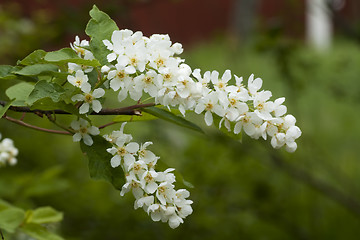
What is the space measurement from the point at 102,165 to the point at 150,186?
121 millimetres

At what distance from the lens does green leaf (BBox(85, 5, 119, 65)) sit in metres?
1.10

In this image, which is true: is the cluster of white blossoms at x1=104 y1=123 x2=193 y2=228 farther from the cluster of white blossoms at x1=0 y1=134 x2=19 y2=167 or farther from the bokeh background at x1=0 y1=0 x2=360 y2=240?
the bokeh background at x1=0 y1=0 x2=360 y2=240

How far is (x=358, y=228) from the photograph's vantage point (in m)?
3.59

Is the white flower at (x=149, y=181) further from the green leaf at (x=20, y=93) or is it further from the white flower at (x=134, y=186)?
the green leaf at (x=20, y=93)

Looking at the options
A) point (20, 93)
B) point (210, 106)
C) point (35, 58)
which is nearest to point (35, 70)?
point (35, 58)

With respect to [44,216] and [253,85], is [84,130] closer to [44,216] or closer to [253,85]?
[253,85]

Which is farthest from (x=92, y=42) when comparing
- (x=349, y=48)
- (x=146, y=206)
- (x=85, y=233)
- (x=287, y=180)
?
(x=349, y=48)

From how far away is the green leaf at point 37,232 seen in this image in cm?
138

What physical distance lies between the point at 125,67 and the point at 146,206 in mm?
271

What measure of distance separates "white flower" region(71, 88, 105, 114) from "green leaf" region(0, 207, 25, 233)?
453 mm

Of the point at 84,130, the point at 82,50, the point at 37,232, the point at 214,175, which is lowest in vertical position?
the point at 37,232

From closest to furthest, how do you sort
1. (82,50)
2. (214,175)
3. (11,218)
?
(82,50), (11,218), (214,175)

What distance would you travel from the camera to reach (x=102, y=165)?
1.12m

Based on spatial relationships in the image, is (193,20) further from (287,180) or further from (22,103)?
(22,103)
